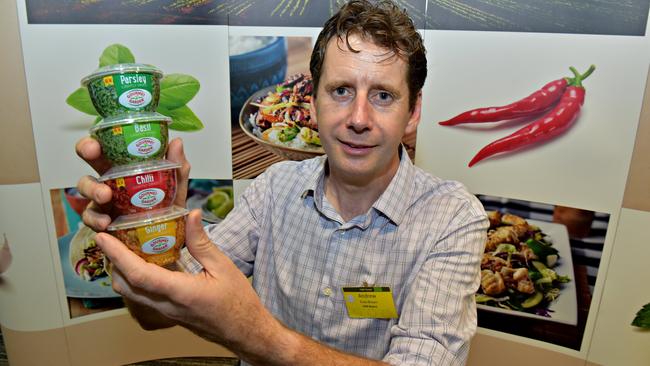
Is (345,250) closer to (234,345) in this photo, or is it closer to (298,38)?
(234,345)

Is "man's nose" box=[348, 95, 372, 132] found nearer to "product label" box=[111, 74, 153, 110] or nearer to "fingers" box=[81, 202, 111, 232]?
"product label" box=[111, 74, 153, 110]

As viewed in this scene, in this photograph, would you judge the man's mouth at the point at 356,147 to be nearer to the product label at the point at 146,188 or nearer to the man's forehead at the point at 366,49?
the man's forehead at the point at 366,49

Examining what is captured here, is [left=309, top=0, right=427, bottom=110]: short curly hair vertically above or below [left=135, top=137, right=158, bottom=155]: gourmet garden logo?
above

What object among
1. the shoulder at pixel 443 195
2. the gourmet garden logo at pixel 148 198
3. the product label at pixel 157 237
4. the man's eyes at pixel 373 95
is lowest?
the shoulder at pixel 443 195

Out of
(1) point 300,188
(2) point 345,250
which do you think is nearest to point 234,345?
(2) point 345,250

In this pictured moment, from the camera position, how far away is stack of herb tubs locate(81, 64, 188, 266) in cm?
87

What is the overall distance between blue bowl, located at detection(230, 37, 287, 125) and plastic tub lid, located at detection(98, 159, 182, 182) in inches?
51.1

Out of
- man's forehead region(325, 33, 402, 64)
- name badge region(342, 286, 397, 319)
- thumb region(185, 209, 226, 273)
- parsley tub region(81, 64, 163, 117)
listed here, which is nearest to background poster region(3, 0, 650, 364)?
man's forehead region(325, 33, 402, 64)

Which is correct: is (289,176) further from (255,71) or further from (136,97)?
(255,71)

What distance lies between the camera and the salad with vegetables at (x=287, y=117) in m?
2.15

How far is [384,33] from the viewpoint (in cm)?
122

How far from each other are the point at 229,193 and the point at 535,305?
165cm

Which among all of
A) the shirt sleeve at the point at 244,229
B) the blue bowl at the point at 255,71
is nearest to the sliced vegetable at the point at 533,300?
the shirt sleeve at the point at 244,229

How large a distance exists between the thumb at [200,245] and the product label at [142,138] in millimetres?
187
